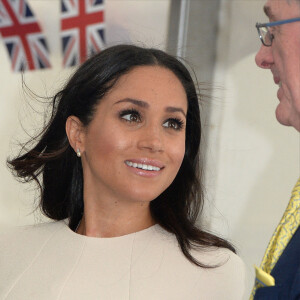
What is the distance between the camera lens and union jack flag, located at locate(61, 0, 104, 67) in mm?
3662

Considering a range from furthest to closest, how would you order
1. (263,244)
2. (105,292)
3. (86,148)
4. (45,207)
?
(263,244), (45,207), (86,148), (105,292)

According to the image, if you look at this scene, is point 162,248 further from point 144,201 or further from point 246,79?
point 246,79

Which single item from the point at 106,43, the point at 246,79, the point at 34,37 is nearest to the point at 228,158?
the point at 246,79

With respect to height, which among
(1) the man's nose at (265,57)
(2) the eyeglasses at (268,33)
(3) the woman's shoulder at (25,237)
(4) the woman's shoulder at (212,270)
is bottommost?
(3) the woman's shoulder at (25,237)

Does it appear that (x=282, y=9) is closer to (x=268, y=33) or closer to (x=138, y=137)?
(x=268, y=33)

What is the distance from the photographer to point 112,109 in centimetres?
248

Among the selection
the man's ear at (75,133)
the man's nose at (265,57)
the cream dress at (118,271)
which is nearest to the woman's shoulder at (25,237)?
the cream dress at (118,271)

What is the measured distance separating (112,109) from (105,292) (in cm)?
57

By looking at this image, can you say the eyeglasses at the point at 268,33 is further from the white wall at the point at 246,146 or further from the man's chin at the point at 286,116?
the white wall at the point at 246,146

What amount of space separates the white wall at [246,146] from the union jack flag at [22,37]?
2.78ft

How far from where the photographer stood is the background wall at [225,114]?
141 inches

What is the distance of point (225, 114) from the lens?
374 centimetres

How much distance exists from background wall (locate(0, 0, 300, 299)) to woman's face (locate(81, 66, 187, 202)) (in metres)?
1.13

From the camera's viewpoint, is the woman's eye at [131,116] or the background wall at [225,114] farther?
the background wall at [225,114]
